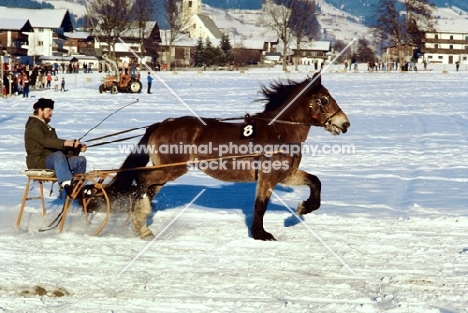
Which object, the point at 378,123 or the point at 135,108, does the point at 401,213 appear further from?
the point at 135,108

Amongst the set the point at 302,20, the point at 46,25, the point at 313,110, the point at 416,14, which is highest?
the point at 416,14

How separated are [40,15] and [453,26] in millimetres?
74123

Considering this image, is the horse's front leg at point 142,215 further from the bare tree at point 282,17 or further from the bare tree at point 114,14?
the bare tree at point 282,17

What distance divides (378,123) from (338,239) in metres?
17.2

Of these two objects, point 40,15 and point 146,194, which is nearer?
point 146,194

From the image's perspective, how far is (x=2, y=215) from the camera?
1009 centimetres

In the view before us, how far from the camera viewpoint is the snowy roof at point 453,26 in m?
147

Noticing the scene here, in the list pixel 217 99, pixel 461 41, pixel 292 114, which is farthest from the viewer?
pixel 461 41

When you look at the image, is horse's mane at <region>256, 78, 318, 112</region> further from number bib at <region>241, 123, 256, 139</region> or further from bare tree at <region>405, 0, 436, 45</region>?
bare tree at <region>405, 0, 436, 45</region>

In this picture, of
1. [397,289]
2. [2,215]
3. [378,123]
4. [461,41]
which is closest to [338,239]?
[397,289]

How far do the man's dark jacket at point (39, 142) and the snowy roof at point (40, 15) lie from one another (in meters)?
115

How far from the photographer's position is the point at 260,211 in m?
8.86

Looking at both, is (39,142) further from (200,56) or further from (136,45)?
(136,45)

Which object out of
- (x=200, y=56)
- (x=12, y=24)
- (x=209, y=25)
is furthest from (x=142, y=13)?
(x=209, y=25)
